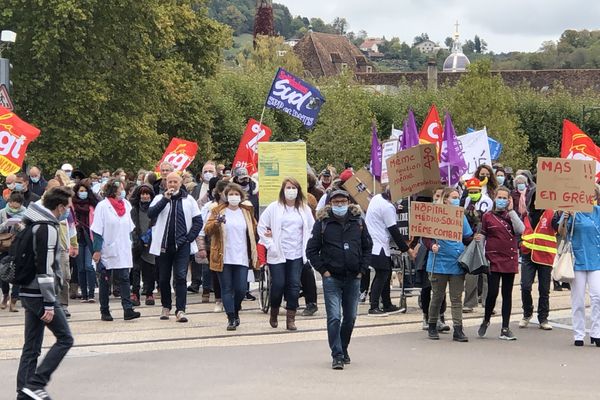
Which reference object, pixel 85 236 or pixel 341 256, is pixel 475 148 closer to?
pixel 85 236

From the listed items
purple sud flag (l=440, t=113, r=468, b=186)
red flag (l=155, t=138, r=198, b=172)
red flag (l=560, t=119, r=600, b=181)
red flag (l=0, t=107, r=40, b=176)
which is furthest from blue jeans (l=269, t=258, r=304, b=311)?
red flag (l=155, t=138, r=198, b=172)

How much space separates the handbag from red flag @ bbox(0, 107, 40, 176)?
918 cm

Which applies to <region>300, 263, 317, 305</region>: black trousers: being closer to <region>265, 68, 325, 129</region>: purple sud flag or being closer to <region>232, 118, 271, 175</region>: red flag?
<region>265, 68, 325, 129</region>: purple sud flag

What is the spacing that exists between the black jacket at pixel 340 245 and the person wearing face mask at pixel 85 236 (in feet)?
23.7

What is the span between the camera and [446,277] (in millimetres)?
14242

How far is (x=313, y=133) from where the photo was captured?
179 feet

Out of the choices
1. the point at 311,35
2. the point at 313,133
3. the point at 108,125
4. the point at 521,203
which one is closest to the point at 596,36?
the point at 311,35

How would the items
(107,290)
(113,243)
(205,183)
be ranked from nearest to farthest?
(107,290) < (113,243) < (205,183)

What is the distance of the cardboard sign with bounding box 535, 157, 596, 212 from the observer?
45.3ft

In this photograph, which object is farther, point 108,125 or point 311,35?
point 311,35

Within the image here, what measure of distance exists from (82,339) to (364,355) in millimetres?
3314

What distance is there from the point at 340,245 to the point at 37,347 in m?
3.35

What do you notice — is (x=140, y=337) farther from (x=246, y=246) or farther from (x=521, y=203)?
(x=521, y=203)

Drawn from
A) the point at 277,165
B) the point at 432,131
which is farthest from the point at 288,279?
the point at 432,131
